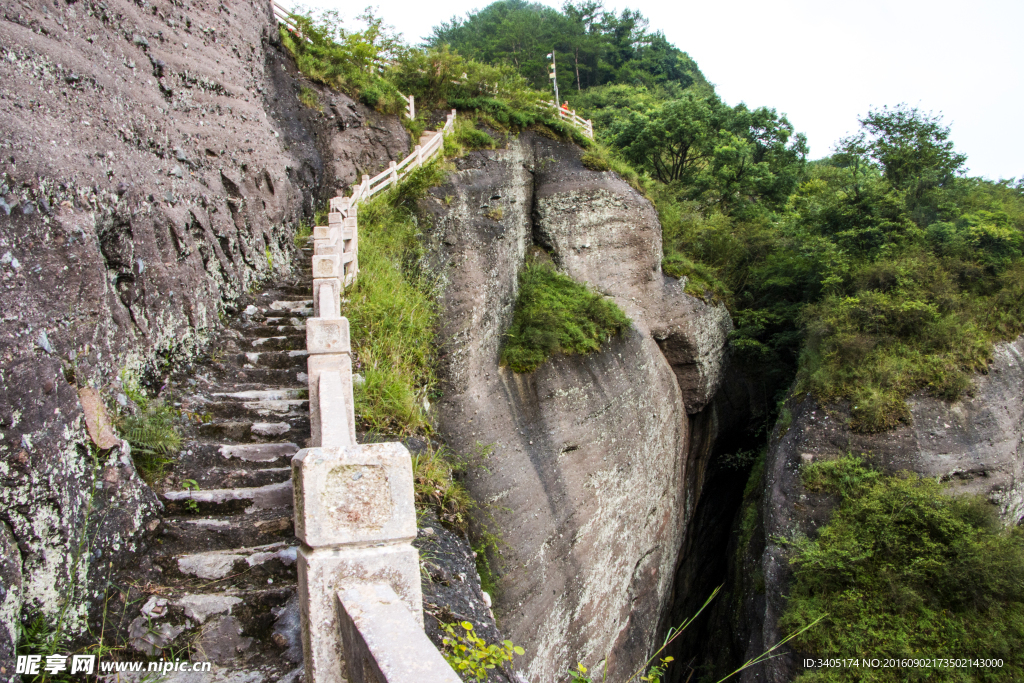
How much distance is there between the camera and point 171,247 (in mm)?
6699

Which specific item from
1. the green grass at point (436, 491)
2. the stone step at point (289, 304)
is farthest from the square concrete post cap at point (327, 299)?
the green grass at point (436, 491)

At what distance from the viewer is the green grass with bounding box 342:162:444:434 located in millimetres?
6680

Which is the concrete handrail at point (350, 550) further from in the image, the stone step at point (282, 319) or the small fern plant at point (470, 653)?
the stone step at point (282, 319)

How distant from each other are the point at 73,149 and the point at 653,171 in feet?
61.8

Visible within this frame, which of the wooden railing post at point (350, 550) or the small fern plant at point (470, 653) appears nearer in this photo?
the wooden railing post at point (350, 550)

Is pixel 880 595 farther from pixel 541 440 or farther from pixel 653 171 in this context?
pixel 653 171

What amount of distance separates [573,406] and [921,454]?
6.02 m

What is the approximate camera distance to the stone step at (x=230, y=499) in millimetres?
4637

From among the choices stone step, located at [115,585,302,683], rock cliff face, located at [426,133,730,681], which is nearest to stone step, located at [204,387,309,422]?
stone step, located at [115,585,302,683]

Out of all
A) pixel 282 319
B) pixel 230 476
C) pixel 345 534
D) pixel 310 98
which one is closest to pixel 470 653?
pixel 345 534

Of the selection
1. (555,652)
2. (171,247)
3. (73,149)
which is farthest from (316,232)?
(555,652)

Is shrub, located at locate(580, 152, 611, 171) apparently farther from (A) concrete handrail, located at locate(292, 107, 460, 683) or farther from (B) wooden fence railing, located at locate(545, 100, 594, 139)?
(A) concrete handrail, located at locate(292, 107, 460, 683)

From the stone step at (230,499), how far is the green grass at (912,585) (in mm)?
8006

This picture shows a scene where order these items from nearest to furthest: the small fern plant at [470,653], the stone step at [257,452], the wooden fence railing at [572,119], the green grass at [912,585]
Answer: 1. the small fern plant at [470,653]
2. the stone step at [257,452]
3. the green grass at [912,585]
4. the wooden fence railing at [572,119]
